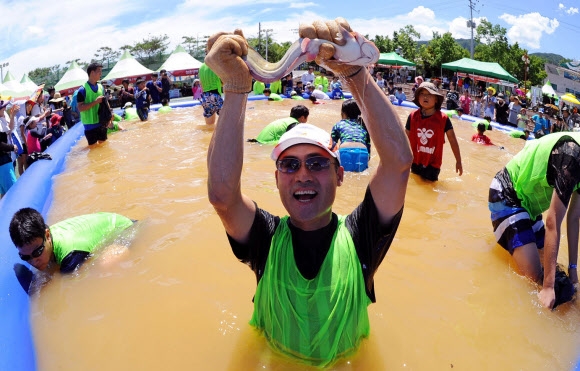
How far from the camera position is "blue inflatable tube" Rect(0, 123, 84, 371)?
227 centimetres

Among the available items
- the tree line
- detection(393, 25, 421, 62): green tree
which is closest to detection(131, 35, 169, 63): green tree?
the tree line

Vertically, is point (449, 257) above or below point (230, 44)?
below

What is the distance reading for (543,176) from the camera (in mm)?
3088

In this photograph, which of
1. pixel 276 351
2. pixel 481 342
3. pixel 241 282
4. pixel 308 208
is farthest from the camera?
pixel 241 282

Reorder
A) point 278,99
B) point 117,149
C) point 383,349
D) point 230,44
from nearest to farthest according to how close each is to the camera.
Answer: point 230,44 → point 383,349 → point 117,149 → point 278,99

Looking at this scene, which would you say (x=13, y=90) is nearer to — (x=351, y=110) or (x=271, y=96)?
(x=271, y=96)

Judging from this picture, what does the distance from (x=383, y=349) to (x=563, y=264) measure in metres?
2.15

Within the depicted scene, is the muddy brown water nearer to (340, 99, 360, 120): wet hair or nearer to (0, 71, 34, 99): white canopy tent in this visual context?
(340, 99, 360, 120): wet hair

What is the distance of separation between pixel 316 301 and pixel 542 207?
2431 mm

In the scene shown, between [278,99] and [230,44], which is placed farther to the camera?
[278,99]

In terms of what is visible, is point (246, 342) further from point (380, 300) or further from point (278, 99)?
point (278, 99)

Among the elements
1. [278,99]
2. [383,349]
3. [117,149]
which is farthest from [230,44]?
[278,99]

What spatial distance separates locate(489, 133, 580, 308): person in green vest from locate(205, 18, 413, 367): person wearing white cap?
1526 mm

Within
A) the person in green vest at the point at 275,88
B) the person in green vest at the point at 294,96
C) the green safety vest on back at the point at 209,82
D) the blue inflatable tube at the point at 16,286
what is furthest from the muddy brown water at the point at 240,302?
the person in green vest at the point at 275,88
